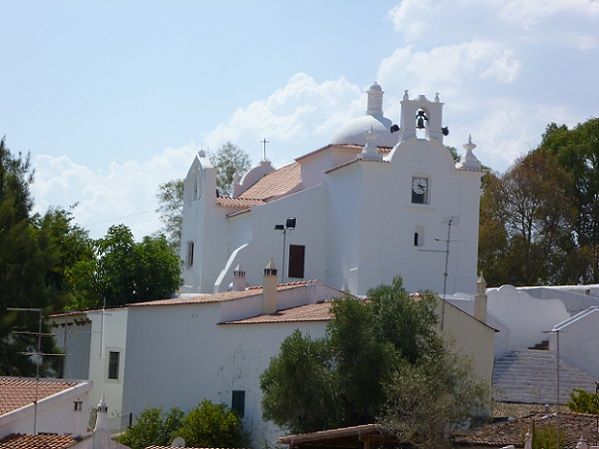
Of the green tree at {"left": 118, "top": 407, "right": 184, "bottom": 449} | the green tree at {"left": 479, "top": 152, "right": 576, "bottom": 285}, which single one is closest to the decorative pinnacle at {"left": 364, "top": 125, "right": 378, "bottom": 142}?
the green tree at {"left": 479, "top": 152, "right": 576, "bottom": 285}

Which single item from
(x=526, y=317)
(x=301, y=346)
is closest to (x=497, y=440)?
(x=301, y=346)

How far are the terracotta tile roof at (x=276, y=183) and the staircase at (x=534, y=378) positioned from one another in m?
14.2

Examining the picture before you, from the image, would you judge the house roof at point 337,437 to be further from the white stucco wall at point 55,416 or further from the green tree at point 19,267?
the green tree at point 19,267

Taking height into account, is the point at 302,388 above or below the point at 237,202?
below

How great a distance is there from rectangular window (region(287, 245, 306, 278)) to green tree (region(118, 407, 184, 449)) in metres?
13.6

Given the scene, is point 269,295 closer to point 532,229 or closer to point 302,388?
point 302,388

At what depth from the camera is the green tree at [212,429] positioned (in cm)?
3519

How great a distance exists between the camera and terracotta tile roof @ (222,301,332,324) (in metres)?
34.9

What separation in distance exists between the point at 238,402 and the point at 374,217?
13.5m

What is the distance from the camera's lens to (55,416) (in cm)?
3094

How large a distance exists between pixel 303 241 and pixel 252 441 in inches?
633

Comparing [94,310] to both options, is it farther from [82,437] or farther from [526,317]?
[82,437]

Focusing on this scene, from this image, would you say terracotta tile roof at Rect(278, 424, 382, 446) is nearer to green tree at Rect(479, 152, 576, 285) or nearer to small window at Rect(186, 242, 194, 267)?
small window at Rect(186, 242, 194, 267)

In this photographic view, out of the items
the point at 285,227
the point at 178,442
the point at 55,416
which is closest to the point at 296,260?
the point at 285,227
